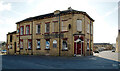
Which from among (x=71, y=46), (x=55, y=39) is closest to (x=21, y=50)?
(x=55, y=39)

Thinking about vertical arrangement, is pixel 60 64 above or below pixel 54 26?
below

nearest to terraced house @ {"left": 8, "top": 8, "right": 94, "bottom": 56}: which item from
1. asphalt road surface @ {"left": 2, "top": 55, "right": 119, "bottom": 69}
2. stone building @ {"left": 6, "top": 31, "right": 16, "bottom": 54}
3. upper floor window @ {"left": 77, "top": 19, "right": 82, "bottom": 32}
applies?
upper floor window @ {"left": 77, "top": 19, "right": 82, "bottom": 32}

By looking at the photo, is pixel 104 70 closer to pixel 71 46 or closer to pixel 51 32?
pixel 71 46

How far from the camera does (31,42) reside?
79.8 ft

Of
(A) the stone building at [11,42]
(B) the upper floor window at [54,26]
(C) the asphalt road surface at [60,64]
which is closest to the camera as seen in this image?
(C) the asphalt road surface at [60,64]

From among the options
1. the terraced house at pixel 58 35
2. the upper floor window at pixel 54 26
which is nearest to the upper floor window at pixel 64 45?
the terraced house at pixel 58 35

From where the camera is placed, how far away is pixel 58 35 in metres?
20.3

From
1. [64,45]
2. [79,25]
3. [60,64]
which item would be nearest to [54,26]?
[64,45]

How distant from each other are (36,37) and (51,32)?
4438mm

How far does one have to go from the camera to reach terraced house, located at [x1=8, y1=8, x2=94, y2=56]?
18656mm

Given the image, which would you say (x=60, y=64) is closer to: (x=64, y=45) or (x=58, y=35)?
(x=64, y=45)

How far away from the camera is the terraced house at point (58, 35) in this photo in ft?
61.2

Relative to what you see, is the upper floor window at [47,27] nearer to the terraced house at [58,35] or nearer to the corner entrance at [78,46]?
the terraced house at [58,35]

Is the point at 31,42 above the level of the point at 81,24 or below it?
below
